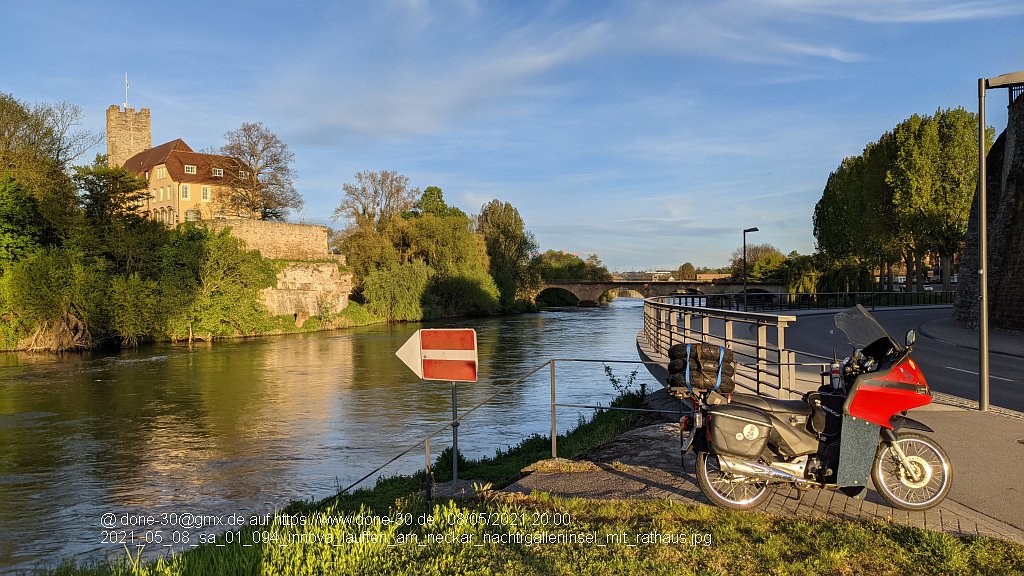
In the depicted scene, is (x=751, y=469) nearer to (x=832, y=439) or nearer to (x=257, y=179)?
(x=832, y=439)

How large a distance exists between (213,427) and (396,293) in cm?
4236

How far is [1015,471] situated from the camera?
6.74 metres

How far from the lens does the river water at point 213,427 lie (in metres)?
10.9

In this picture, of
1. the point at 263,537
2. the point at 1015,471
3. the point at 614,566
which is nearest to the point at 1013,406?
the point at 1015,471

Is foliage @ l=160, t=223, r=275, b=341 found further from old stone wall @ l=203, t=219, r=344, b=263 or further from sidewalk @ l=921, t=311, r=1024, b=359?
sidewalk @ l=921, t=311, r=1024, b=359

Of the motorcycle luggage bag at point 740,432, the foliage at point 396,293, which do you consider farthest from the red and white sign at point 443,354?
the foliage at point 396,293

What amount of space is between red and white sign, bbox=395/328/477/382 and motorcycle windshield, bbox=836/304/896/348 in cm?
358

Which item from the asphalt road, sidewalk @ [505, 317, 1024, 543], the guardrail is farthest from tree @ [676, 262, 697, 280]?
sidewalk @ [505, 317, 1024, 543]

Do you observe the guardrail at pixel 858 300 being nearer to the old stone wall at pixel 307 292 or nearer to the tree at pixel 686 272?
the old stone wall at pixel 307 292

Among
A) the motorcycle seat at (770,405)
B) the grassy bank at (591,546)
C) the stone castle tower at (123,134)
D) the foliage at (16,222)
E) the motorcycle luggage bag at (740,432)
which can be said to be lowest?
the grassy bank at (591,546)

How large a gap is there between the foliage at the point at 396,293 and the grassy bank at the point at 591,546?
2130 inches

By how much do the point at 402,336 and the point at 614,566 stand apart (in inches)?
1628

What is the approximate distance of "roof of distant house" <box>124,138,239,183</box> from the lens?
7112cm

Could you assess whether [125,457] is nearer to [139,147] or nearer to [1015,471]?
[1015,471]
